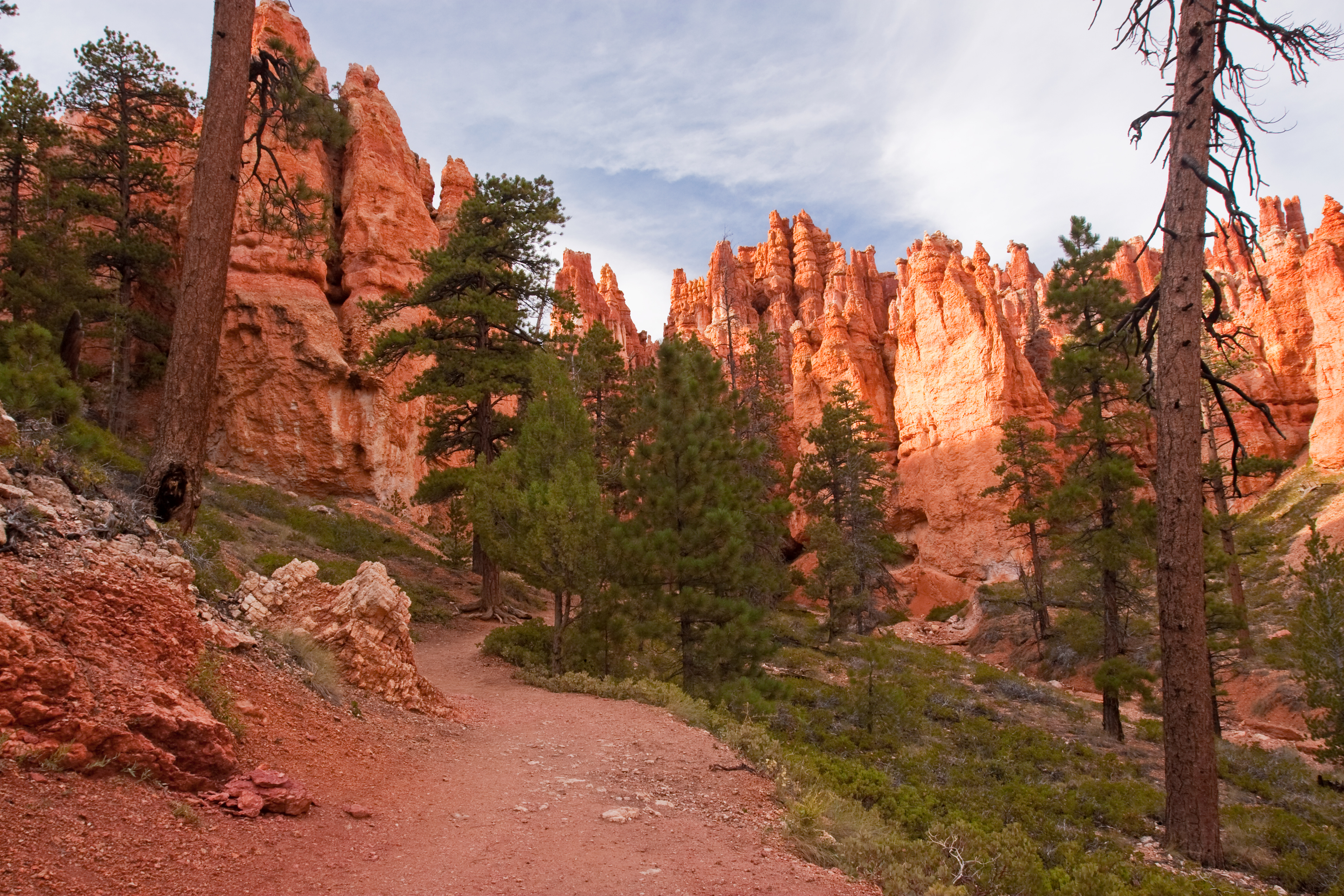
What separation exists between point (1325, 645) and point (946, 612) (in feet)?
71.8

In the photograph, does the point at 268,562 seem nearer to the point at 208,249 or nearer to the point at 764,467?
the point at 208,249

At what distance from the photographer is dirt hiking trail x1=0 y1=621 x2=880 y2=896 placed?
3.27m

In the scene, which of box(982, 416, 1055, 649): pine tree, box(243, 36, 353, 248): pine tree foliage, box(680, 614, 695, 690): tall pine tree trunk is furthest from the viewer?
box(982, 416, 1055, 649): pine tree

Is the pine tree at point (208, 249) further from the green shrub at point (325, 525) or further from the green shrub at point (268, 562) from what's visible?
A: the green shrub at point (325, 525)

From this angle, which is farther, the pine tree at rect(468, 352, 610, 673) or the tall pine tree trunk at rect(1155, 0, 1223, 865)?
the pine tree at rect(468, 352, 610, 673)

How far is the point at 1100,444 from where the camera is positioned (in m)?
14.7

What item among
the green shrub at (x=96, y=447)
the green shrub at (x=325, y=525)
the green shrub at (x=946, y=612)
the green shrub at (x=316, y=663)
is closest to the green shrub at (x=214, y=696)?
the green shrub at (x=316, y=663)

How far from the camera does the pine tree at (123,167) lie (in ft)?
65.2

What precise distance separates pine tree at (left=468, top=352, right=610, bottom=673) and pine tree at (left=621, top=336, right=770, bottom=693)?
709 mm

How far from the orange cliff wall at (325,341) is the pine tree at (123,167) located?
3.47 m

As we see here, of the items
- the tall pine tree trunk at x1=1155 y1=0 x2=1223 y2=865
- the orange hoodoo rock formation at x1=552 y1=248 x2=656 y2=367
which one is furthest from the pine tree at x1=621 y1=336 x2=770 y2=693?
the orange hoodoo rock formation at x1=552 y1=248 x2=656 y2=367

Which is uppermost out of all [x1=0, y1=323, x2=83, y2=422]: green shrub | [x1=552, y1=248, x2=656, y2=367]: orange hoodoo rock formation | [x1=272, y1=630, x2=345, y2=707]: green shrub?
[x1=552, y1=248, x2=656, y2=367]: orange hoodoo rock formation

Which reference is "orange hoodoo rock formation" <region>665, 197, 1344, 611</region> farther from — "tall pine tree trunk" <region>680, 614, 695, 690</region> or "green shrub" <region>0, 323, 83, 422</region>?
"green shrub" <region>0, 323, 83, 422</region>

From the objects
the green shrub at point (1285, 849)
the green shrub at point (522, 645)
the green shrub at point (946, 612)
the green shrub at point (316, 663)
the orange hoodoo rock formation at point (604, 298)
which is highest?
the orange hoodoo rock formation at point (604, 298)
